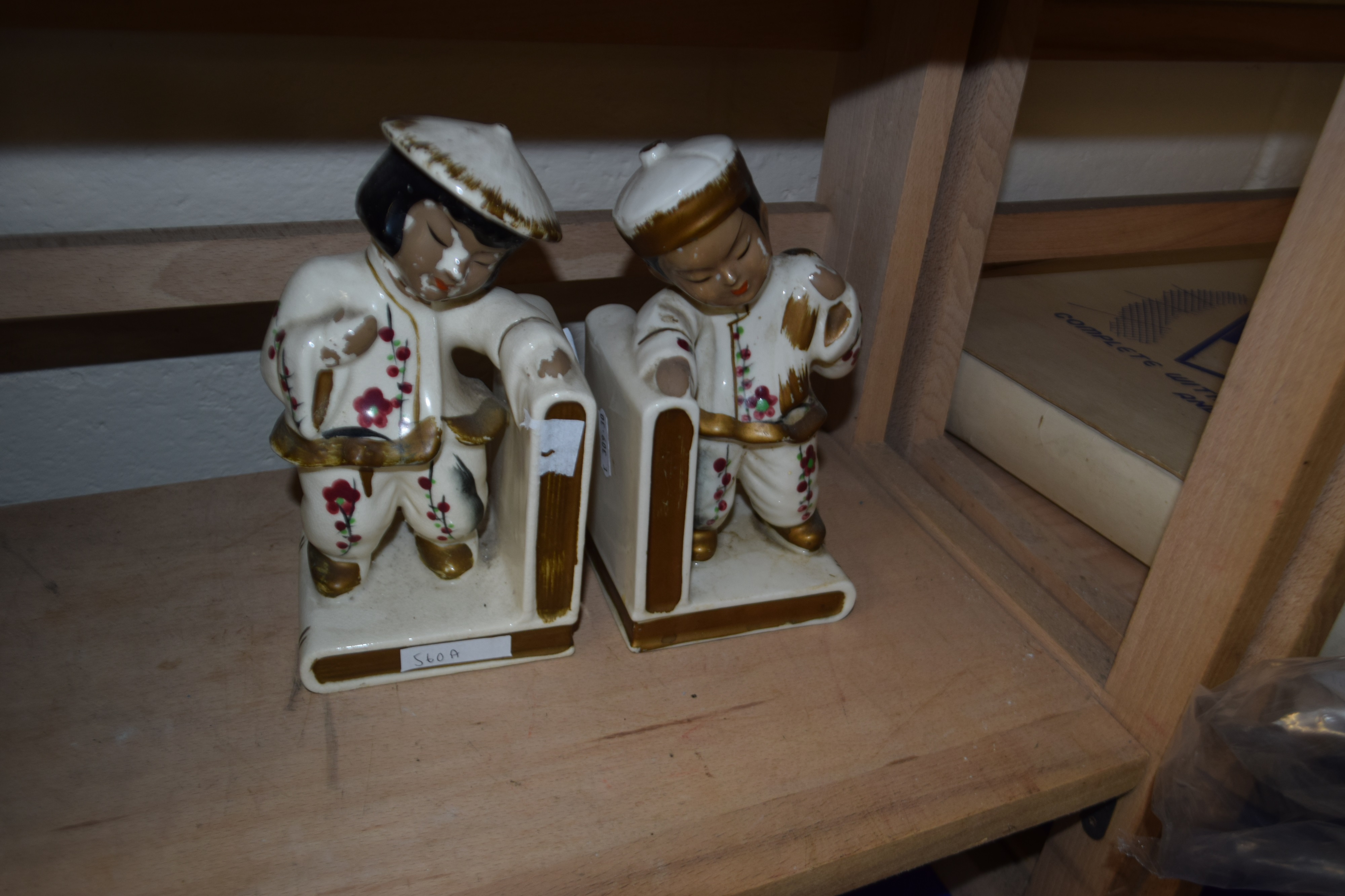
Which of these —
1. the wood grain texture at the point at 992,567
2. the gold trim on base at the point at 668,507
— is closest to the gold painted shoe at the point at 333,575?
the gold trim on base at the point at 668,507

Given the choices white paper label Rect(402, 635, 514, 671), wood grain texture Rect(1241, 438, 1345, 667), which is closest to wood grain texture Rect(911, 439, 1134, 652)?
wood grain texture Rect(1241, 438, 1345, 667)

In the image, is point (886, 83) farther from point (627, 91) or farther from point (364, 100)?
point (364, 100)

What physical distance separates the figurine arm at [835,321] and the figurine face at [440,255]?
0.25 m

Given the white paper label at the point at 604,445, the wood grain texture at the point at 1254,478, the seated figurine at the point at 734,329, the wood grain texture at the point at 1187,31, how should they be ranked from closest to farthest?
the wood grain texture at the point at 1254,478
the seated figurine at the point at 734,329
the white paper label at the point at 604,445
the wood grain texture at the point at 1187,31

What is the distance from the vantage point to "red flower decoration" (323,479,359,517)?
26.6 inches

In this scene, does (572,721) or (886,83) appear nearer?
(572,721)

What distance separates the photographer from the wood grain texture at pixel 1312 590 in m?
0.59

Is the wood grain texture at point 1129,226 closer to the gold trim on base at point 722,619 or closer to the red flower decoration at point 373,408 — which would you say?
the gold trim on base at point 722,619

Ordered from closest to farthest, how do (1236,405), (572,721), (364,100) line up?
(1236,405) → (572,721) → (364,100)

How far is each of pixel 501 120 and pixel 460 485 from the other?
1.24ft

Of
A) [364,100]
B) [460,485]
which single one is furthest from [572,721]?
[364,100]

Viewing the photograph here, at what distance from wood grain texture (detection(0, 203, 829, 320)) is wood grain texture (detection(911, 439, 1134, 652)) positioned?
1.42ft

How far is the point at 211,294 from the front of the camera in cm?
72

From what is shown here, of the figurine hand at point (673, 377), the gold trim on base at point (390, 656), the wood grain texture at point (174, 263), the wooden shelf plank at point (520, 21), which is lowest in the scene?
the gold trim on base at point (390, 656)
